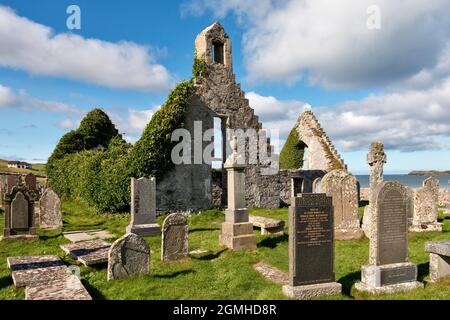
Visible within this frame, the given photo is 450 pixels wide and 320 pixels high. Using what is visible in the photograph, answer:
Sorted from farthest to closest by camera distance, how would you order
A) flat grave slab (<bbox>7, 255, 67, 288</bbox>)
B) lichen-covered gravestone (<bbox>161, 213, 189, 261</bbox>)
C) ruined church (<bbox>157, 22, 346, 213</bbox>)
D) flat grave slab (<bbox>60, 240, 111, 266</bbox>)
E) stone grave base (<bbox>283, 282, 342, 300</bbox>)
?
ruined church (<bbox>157, 22, 346, 213</bbox>), lichen-covered gravestone (<bbox>161, 213, 189, 261</bbox>), flat grave slab (<bbox>60, 240, 111, 266</bbox>), flat grave slab (<bbox>7, 255, 67, 288</bbox>), stone grave base (<bbox>283, 282, 342, 300</bbox>)

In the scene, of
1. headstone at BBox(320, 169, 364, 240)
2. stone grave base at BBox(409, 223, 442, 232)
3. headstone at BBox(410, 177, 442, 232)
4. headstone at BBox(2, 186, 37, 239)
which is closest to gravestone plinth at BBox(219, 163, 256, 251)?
headstone at BBox(320, 169, 364, 240)

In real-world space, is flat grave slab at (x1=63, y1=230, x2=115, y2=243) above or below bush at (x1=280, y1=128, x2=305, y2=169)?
below

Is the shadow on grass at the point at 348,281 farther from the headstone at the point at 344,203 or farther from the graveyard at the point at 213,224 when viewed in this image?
the headstone at the point at 344,203

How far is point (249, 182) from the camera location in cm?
1792

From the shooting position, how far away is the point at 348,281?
22.6 feet

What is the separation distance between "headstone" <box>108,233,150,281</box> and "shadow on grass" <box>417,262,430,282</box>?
567 centimetres

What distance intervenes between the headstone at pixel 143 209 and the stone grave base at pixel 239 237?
9.79 ft

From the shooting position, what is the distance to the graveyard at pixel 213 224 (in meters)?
6.23

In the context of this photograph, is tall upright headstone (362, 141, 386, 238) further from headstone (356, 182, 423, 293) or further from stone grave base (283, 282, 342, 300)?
stone grave base (283, 282, 342, 300)

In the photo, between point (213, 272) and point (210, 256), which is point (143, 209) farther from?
point (213, 272)

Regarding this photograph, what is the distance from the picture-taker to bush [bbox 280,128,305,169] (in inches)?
1051

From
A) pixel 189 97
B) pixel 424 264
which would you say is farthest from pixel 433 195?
pixel 189 97

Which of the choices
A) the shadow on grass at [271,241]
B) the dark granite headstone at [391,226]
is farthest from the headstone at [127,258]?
the dark granite headstone at [391,226]
